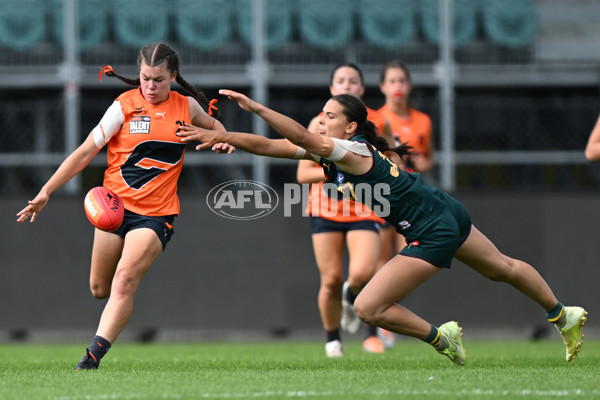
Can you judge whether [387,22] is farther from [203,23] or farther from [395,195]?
[395,195]

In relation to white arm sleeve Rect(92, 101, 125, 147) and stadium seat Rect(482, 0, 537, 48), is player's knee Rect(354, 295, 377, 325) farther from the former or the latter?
stadium seat Rect(482, 0, 537, 48)

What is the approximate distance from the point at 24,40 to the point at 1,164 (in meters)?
3.29

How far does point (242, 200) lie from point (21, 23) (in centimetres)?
568

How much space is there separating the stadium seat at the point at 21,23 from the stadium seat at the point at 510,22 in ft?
23.7

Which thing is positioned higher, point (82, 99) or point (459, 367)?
point (82, 99)

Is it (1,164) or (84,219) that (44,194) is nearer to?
(84,219)

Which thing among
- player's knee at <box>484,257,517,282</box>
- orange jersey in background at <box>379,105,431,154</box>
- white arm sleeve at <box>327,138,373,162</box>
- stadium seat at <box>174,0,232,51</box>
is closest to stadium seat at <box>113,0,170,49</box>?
stadium seat at <box>174,0,232,51</box>

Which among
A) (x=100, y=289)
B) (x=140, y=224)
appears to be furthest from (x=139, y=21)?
(x=140, y=224)

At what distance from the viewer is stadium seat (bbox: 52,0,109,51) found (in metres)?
14.9

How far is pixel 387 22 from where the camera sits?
1533 cm

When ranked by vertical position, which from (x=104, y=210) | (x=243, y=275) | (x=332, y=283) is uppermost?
(x=104, y=210)

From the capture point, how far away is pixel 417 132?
9.28 metres

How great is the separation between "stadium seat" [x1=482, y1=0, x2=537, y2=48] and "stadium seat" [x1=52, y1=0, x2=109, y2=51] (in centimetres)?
629

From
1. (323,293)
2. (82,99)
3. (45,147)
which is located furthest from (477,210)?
(82,99)
